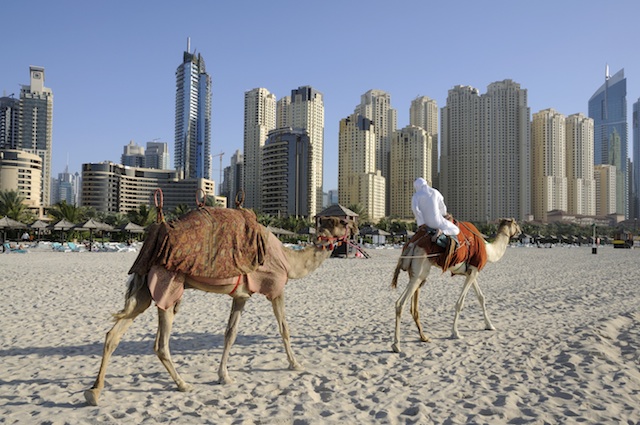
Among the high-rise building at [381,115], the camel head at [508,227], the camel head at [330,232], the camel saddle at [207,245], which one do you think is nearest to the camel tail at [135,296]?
→ the camel saddle at [207,245]

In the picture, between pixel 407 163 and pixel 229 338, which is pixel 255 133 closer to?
pixel 407 163

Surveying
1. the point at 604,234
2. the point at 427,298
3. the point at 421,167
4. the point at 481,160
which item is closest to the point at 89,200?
the point at 421,167

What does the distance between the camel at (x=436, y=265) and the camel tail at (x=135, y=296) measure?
3.53 m

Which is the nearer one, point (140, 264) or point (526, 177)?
point (140, 264)

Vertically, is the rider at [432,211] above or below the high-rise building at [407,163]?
below

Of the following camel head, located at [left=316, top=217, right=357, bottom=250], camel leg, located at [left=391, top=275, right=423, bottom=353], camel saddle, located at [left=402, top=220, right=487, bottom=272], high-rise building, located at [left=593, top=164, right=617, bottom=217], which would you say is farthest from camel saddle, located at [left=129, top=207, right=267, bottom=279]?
high-rise building, located at [left=593, top=164, right=617, bottom=217]

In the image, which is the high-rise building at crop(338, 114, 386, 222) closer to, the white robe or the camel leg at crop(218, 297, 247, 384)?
the white robe

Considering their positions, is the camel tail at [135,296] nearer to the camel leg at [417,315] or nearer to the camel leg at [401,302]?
the camel leg at [401,302]

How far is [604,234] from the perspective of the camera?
414ft

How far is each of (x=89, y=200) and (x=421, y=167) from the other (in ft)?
332

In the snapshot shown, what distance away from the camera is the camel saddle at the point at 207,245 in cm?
512

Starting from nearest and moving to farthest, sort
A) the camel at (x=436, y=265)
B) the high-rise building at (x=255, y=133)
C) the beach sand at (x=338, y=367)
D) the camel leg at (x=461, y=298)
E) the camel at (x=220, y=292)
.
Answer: the beach sand at (x=338, y=367)
the camel at (x=220, y=292)
the camel at (x=436, y=265)
the camel leg at (x=461, y=298)
the high-rise building at (x=255, y=133)

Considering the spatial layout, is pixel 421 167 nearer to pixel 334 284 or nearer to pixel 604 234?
pixel 604 234

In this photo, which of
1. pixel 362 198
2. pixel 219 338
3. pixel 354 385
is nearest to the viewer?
pixel 354 385
